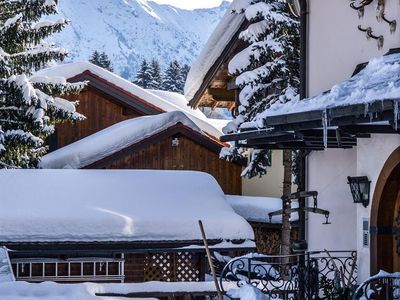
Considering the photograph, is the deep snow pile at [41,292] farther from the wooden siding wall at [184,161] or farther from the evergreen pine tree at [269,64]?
the wooden siding wall at [184,161]

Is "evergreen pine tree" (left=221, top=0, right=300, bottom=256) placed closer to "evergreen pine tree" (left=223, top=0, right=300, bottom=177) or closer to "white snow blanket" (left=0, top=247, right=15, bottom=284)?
"evergreen pine tree" (left=223, top=0, right=300, bottom=177)

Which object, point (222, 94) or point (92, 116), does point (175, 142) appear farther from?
point (92, 116)

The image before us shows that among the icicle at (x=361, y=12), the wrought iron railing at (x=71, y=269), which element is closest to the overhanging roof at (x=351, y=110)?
the icicle at (x=361, y=12)

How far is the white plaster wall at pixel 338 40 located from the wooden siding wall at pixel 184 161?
915 cm

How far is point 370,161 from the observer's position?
10.8m

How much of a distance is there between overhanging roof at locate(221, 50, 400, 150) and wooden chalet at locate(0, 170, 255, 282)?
15.8 feet

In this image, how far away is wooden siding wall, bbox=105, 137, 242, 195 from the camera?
22078 mm

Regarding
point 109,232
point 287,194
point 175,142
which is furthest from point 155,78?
point 109,232

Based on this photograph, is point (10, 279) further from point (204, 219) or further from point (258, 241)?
point (258, 241)

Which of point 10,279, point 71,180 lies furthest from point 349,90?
point 71,180

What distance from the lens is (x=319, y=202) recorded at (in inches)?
526

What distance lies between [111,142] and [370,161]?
12.2 metres

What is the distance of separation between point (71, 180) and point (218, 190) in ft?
11.3

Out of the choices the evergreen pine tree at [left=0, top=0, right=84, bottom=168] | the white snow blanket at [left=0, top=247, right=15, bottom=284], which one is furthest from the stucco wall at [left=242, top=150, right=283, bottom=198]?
the white snow blanket at [left=0, top=247, right=15, bottom=284]
